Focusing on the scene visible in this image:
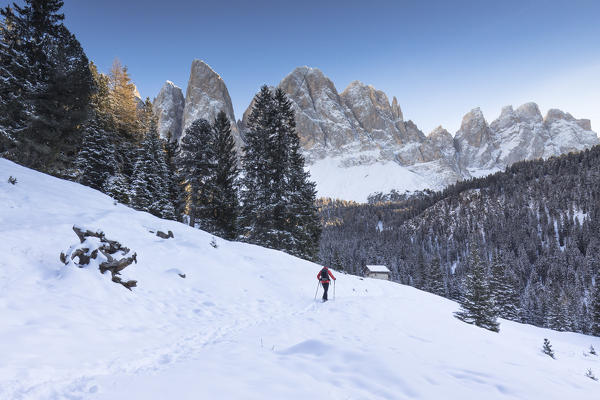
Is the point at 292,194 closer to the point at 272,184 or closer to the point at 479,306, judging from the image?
the point at 272,184

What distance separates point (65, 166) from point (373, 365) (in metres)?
29.8

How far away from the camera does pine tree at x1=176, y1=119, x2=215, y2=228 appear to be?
969 inches

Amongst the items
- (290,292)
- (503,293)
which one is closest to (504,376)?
(290,292)

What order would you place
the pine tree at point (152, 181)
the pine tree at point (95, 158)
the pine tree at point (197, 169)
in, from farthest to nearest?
1. the pine tree at point (197, 169)
2. the pine tree at point (95, 158)
3. the pine tree at point (152, 181)

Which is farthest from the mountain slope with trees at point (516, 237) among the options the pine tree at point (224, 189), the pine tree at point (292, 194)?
the pine tree at point (224, 189)

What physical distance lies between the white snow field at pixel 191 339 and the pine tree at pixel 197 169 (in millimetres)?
12207

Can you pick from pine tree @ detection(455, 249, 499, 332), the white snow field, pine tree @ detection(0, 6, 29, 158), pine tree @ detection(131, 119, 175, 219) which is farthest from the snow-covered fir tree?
pine tree @ detection(455, 249, 499, 332)

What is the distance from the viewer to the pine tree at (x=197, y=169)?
2462 cm

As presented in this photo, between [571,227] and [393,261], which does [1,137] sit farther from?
[571,227]

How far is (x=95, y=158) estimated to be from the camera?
82.5ft

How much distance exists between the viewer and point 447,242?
151875 millimetres

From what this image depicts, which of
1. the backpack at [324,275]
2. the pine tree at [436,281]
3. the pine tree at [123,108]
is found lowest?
the pine tree at [436,281]

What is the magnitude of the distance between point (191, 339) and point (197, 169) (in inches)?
794

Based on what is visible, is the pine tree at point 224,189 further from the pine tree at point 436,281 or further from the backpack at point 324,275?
the pine tree at point 436,281
